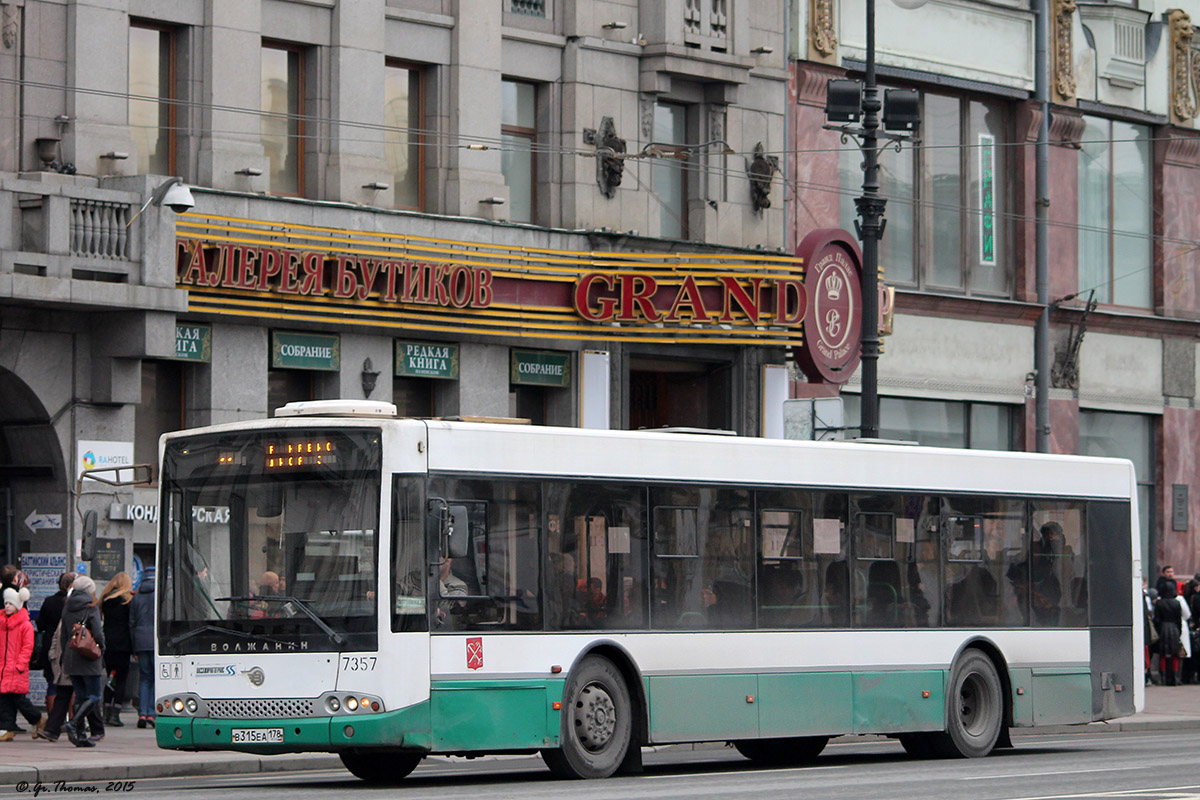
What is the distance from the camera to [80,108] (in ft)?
85.7

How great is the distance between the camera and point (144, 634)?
2341cm

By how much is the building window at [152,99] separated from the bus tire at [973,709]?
40.2 ft

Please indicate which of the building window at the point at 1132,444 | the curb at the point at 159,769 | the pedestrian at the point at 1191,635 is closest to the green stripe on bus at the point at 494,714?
the curb at the point at 159,769

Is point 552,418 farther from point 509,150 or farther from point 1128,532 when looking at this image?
point 1128,532

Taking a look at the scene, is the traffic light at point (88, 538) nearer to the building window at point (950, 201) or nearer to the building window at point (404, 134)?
the building window at point (404, 134)

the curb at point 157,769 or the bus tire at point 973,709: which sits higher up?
the bus tire at point 973,709

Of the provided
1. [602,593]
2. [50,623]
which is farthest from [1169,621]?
[602,593]

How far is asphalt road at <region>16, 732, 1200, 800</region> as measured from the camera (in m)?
15.2

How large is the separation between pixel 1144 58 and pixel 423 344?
16.9m

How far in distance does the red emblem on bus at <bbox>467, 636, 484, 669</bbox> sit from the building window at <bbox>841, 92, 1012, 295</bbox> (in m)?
21.0

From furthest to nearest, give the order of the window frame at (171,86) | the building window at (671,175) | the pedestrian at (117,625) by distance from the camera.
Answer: the building window at (671,175), the window frame at (171,86), the pedestrian at (117,625)

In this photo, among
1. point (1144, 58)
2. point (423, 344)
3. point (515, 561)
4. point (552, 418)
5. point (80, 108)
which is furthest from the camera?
point (1144, 58)

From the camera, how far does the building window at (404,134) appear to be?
30.1m

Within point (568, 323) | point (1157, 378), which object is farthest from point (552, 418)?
point (1157, 378)
